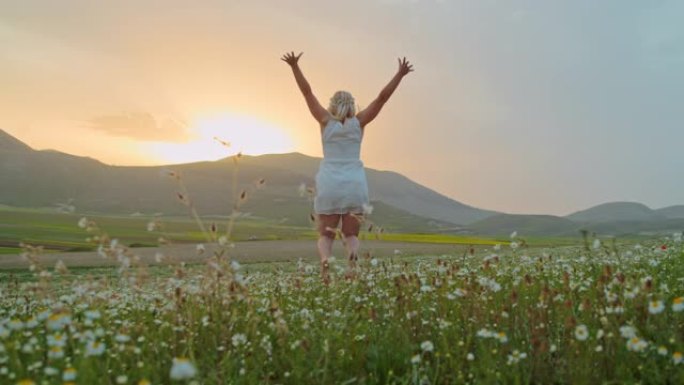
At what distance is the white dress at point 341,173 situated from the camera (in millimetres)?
9727

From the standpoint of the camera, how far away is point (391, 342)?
458 cm

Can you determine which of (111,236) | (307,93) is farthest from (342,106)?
(111,236)

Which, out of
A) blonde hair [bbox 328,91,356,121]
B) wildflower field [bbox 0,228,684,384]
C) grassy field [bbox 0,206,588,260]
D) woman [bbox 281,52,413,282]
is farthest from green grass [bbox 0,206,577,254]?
wildflower field [bbox 0,228,684,384]

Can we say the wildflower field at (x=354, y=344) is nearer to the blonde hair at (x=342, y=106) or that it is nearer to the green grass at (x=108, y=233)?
the blonde hair at (x=342, y=106)

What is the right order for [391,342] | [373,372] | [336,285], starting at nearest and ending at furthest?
[373,372]
[391,342]
[336,285]

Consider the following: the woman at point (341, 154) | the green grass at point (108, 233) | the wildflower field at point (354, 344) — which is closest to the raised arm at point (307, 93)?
the woman at point (341, 154)

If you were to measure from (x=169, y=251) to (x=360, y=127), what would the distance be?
6099 mm

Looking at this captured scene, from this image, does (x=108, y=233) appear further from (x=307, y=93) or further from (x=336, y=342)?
(x=336, y=342)

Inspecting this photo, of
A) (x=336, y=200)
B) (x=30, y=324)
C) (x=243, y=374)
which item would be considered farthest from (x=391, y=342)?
(x=336, y=200)

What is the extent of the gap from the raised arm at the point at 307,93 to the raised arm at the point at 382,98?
60 centimetres

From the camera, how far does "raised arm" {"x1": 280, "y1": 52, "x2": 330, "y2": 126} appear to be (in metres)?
9.73

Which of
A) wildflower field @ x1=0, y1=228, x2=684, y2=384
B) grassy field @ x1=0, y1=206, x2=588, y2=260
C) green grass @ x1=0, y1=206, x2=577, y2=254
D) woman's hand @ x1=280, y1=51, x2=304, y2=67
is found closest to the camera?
wildflower field @ x1=0, y1=228, x2=684, y2=384

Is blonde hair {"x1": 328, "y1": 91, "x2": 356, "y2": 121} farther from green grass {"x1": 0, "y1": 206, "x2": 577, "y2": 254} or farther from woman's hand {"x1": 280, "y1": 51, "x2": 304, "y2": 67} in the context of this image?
green grass {"x1": 0, "y1": 206, "x2": 577, "y2": 254}

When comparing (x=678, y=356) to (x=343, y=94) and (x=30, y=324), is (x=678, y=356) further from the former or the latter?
(x=343, y=94)
